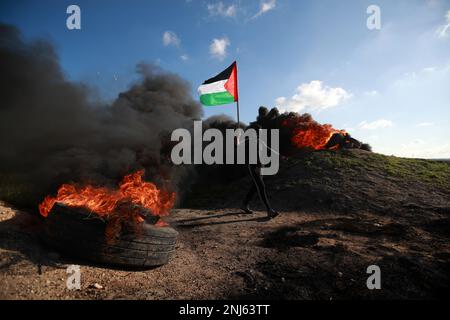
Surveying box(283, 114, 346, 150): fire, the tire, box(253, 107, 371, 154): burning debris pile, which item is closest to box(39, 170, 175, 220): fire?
the tire

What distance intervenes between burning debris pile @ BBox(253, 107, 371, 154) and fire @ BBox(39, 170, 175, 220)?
13.4 meters

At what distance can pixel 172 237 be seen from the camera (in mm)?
5273

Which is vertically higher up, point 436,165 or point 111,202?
point 436,165

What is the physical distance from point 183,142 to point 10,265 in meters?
12.8

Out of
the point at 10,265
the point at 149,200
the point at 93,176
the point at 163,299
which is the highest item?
the point at 93,176

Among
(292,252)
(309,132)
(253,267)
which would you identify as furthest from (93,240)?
(309,132)

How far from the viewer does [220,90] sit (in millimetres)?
11602

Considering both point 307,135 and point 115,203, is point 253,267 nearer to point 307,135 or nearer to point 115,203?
point 115,203

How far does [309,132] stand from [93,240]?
16992mm

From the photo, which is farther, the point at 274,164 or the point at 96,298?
the point at 274,164

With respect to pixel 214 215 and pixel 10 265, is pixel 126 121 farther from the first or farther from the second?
pixel 10 265

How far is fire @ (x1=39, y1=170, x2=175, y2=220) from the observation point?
4812 mm
